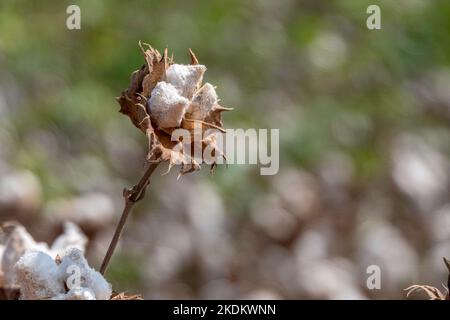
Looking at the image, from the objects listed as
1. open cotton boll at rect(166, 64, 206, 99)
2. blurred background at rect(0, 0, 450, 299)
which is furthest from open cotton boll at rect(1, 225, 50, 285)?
blurred background at rect(0, 0, 450, 299)

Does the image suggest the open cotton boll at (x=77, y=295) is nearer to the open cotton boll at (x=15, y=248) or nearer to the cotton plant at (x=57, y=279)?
the cotton plant at (x=57, y=279)

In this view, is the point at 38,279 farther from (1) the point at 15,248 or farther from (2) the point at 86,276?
(1) the point at 15,248

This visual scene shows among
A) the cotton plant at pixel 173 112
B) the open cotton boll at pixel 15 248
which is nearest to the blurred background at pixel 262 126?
the open cotton boll at pixel 15 248

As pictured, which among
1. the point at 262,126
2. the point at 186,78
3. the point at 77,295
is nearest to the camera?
the point at 77,295

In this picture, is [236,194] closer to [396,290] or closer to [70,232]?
[396,290]

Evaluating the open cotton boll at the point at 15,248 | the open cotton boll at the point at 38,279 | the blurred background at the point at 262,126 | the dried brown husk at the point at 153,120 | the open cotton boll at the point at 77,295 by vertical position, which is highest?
the blurred background at the point at 262,126

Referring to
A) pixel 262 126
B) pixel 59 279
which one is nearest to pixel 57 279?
pixel 59 279

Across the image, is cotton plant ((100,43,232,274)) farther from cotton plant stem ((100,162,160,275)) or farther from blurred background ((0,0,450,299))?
blurred background ((0,0,450,299))

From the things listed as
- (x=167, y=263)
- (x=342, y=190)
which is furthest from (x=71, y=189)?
(x=342, y=190)
